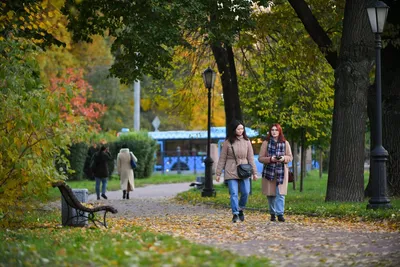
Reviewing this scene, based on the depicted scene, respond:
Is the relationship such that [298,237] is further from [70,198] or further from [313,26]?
[313,26]

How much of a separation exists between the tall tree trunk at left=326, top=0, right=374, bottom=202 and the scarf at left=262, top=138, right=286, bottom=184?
471cm

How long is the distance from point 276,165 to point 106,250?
6834 mm

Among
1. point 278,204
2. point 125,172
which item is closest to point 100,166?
point 125,172

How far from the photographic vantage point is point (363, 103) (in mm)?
21406

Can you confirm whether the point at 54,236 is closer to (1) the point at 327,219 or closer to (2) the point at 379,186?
(1) the point at 327,219

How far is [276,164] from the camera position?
56.0ft

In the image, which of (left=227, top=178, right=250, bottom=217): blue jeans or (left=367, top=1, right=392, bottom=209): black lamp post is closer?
(left=227, top=178, right=250, bottom=217): blue jeans

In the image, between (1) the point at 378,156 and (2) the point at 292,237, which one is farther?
(1) the point at 378,156

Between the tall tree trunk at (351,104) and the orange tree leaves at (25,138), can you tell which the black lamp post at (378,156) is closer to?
the tall tree trunk at (351,104)

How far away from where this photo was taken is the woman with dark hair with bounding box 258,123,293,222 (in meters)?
16.9

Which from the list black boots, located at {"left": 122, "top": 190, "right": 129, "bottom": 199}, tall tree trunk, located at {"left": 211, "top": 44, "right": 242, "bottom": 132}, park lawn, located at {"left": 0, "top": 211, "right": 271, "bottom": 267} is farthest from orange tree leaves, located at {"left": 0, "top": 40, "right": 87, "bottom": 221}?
black boots, located at {"left": 122, "top": 190, "right": 129, "bottom": 199}

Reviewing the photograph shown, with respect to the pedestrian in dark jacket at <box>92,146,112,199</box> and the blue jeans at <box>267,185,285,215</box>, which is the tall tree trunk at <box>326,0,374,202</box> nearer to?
the blue jeans at <box>267,185,285,215</box>

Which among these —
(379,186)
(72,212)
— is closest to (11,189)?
(72,212)

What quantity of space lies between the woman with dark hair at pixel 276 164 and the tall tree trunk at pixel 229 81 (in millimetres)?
13131
